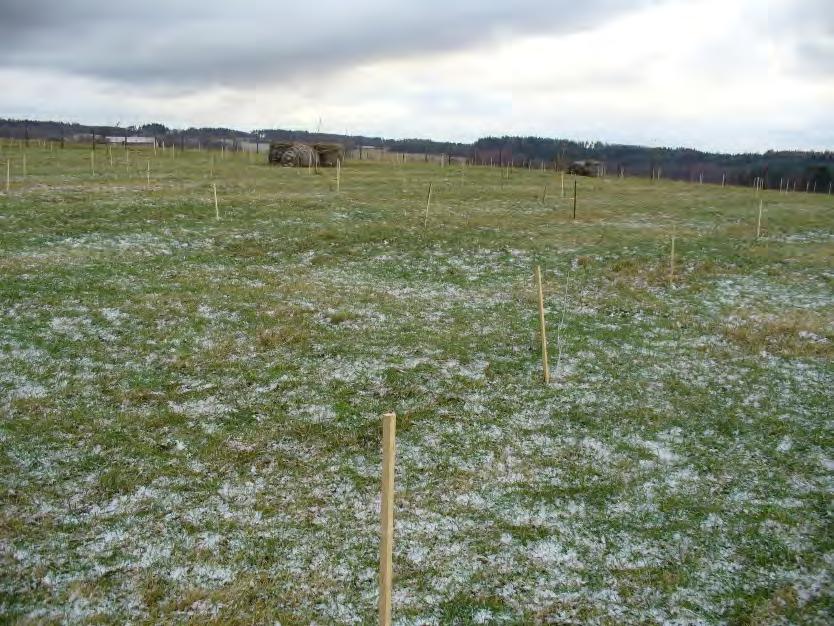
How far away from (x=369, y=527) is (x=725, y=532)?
573 centimetres

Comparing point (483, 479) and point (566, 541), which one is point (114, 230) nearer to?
point (483, 479)

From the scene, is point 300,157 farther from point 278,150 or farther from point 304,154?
point 278,150

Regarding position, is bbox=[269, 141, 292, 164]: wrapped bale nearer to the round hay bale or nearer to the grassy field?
the round hay bale

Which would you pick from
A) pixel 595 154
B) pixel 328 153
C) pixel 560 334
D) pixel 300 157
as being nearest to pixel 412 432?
pixel 560 334

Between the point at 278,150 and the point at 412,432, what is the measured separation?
5953 centimetres

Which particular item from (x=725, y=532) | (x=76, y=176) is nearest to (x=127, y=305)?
(x=725, y=532)

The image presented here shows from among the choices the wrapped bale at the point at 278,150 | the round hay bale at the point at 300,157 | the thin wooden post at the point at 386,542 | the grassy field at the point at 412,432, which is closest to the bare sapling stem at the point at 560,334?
the grassy field at the point at 412,432

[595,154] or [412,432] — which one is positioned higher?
[595,154]

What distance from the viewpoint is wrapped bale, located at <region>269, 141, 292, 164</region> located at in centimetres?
6575

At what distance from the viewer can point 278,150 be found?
66.5 m

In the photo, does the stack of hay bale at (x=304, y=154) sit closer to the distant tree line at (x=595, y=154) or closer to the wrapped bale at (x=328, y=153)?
the wrapped bale at (x=328, y=153)

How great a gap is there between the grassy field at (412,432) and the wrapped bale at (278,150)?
1562 inches

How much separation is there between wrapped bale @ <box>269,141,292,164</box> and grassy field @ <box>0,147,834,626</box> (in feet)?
130

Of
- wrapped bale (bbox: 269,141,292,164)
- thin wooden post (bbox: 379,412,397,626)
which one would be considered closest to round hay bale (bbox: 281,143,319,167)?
wrapped bale (bbox: 269,141,292,164)
